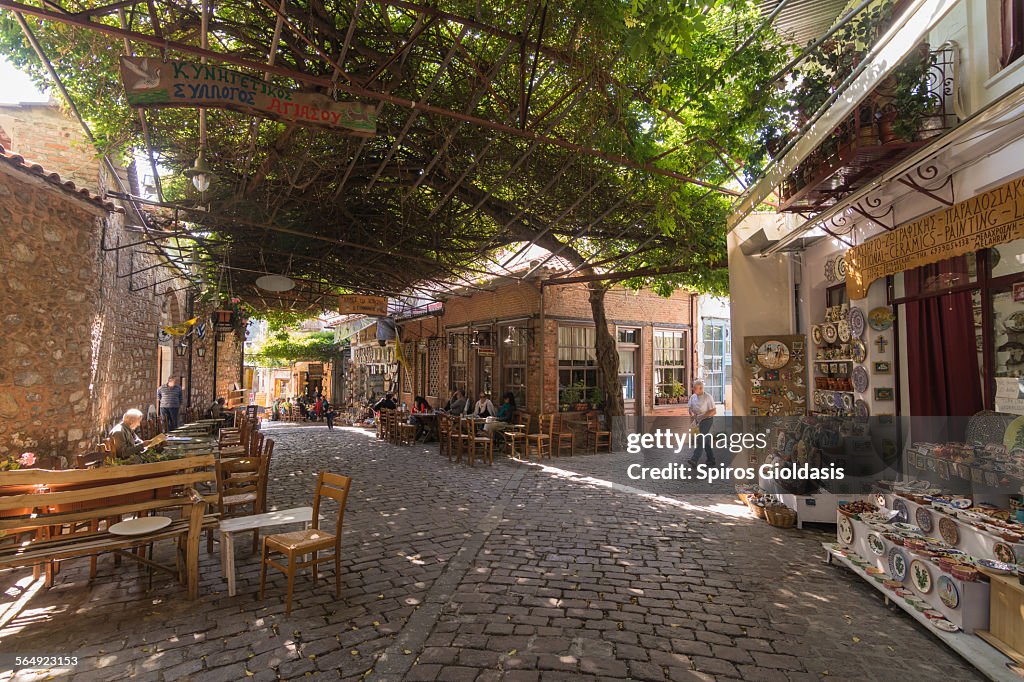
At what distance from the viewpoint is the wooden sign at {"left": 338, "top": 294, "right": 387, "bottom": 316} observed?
39.1 ft

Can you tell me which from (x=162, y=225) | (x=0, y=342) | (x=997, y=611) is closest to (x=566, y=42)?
(x=997, y=611)

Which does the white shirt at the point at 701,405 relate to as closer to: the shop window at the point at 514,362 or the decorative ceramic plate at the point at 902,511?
the decorative ceramic plate at the point at 902,511

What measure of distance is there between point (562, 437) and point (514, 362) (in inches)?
93.7

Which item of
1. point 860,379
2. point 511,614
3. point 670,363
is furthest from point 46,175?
point 670,363

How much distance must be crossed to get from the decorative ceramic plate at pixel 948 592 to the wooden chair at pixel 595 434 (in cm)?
877

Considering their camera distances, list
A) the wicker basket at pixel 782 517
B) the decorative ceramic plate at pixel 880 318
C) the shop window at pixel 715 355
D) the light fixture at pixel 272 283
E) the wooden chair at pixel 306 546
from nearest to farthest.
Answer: the wooden chair at pixel 306 546 → the decorative ceramic plate at pixel 880 318 → the wicker basket at pixel 782 517 → the light fixture at pixel 272 283 → the shop window at pixel 715 355

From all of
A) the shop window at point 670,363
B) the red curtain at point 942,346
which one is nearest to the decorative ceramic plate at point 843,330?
the red curtain at point 942,346

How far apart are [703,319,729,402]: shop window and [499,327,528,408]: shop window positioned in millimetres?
5778

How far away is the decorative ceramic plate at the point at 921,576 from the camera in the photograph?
11.8ft

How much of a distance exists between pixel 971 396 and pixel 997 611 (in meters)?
2.02

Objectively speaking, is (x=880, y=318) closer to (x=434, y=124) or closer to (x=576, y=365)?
(x=434, y=124)

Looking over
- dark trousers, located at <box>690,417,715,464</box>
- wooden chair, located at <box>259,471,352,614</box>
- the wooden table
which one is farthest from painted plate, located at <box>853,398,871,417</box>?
the wooden table

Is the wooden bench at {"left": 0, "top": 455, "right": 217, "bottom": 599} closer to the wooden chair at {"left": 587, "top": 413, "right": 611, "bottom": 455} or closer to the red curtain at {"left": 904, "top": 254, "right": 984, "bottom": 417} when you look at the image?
the red curtain at {"left": 904, "top": 254, "right": 984, "bottom": 417}

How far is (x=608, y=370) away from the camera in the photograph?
488 inches
